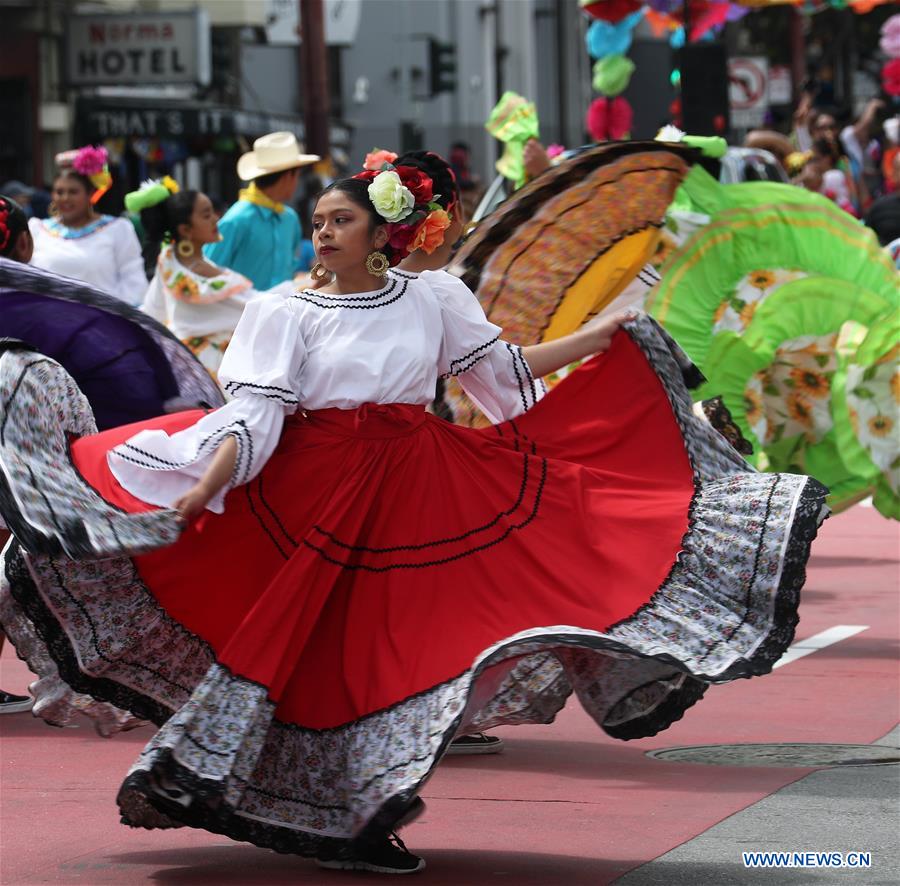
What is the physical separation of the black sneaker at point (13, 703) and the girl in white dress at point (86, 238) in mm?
4072

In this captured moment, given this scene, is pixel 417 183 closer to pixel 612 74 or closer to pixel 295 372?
pixel 295 372

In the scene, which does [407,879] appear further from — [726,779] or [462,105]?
[462,105]

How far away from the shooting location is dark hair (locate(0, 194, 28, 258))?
747 centimetres

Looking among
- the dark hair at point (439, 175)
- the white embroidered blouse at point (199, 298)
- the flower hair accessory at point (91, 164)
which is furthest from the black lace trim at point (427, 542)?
the flower hair accessory at point (91, 164)

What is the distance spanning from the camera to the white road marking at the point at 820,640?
29.2 ft

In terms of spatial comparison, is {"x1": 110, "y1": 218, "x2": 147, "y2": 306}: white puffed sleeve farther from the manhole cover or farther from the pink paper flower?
the manhole cover

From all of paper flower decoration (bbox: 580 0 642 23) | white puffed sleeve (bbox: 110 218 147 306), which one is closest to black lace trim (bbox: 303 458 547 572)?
white puffed sleeve (bbox: 110 218 147 306)

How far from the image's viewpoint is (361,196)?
5.62m

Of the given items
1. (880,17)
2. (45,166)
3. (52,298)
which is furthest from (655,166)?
(880,17)

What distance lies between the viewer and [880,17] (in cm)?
3897

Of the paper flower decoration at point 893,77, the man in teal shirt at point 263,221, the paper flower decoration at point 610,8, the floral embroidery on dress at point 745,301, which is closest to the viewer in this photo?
the floral embroidery on dress at point 745,301

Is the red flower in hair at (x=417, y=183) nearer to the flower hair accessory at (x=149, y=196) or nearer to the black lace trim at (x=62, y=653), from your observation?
the black lace trim at (x=62, y=653)

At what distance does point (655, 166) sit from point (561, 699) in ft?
9.70

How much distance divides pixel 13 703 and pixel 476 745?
181cm
